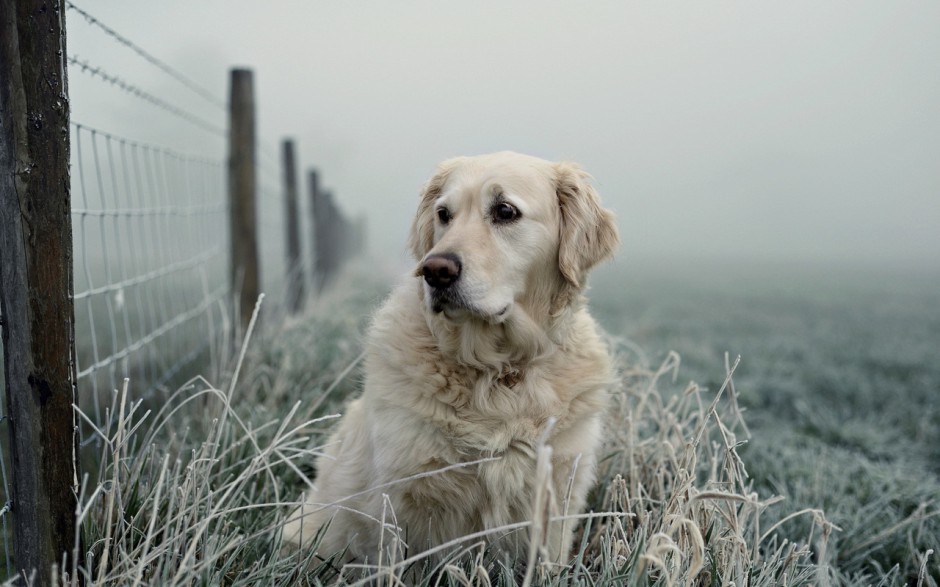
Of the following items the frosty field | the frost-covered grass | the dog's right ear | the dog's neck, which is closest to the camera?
the frost-covered grass

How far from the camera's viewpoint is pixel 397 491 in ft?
6.95

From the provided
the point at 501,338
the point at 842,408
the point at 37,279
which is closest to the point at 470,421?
the point at 501,338

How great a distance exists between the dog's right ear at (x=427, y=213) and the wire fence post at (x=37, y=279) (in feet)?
4.15

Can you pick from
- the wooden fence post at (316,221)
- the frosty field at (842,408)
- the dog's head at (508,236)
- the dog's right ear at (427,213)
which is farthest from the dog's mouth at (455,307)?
the wooden fence post at (316,221)

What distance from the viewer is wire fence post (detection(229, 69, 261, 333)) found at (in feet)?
14.6

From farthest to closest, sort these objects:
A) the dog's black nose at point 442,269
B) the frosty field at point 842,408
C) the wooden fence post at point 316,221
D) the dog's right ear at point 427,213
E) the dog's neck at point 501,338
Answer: the wooden fence post at point 316,221, the frosty field at point 842,408, the dog's right ear at point 427,213, the dog's neck at point 501,338, the dog's black nose at point 442,269

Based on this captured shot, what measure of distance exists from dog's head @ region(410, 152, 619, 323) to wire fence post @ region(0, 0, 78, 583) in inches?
39.0

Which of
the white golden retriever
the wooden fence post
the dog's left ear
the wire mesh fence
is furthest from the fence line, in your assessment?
the wooden fence post

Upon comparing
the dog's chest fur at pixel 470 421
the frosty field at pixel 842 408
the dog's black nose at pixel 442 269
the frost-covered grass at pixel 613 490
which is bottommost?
the frosty field at pixel 842 408

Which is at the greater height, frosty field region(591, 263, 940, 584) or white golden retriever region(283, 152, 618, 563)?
white golden retriever region(283, 152, 618, 563)

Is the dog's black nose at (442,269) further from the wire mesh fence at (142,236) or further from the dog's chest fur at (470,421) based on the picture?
the wire mesh fence at (142,236)

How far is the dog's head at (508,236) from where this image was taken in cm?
218

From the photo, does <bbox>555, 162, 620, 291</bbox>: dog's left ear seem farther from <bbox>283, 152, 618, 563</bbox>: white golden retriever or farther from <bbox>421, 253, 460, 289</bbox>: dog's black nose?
<bbox>421, 253, 460, 289</bbox>: dog's black nose

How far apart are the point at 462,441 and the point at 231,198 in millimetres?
2990
